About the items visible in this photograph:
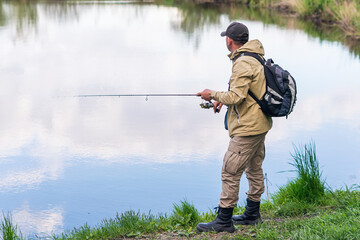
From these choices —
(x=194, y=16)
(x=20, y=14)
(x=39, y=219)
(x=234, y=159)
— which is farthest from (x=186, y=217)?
(x=194, y=16)

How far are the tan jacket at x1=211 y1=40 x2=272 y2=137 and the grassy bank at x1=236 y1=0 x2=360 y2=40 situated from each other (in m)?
14.1

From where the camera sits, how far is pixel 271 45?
15141mm

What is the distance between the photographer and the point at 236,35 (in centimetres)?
361

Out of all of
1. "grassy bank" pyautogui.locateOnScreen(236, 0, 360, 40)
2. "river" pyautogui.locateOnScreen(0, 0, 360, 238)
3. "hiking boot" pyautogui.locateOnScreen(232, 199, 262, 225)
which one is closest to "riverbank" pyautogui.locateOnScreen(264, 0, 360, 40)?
"grassy bank" pyautogui.locateOnScreen(236, 0, 360, 40)

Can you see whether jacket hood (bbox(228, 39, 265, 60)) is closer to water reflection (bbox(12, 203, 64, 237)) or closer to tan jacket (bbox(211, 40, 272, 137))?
tan jacket (bbox(211, 40, 272, 137))

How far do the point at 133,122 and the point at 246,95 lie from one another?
4.84m

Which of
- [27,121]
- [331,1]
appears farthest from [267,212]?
[331,1]

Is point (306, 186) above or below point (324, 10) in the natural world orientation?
above

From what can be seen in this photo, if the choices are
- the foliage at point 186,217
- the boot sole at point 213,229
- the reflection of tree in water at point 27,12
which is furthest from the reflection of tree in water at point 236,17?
the boot sole at point 213,229

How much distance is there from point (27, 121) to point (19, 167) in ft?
6.57

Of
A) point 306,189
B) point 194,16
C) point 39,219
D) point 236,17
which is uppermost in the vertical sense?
point 306,189

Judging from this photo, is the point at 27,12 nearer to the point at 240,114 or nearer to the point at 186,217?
the point at 186,217

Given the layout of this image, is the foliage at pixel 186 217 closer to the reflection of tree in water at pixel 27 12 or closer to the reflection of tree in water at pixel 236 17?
the reflection of tree in water at pixel 236 17

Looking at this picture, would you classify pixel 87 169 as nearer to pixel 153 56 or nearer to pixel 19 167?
pixel 19 167
